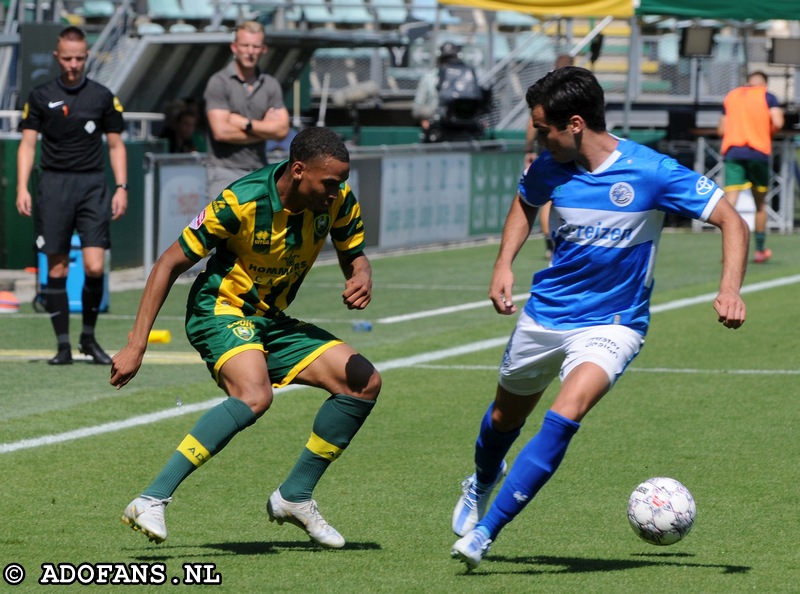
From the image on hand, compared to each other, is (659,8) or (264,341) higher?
(659,8)

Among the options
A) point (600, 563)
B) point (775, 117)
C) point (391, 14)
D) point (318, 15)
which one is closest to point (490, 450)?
point (600, 563)

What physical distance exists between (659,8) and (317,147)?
1581 cm

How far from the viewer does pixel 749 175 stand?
1827 cm

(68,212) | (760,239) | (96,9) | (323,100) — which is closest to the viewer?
(68,212)

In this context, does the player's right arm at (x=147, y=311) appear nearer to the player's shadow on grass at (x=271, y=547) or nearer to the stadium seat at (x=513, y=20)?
the player's shadow on grass at (x=271, y=547)

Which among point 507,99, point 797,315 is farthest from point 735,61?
point 797,315

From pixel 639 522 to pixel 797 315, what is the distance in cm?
788

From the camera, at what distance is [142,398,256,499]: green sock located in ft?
18.4

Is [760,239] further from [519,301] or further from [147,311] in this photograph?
[147,311]

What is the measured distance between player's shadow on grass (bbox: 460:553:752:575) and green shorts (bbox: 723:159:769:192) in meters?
12.9

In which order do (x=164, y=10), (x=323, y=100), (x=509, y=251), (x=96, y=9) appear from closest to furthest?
1. (x=509, y=251)
2. (x=164, y=10)
3. (x=96, y=9)
4. (x=323, y=100)

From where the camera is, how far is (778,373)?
10.3 metres

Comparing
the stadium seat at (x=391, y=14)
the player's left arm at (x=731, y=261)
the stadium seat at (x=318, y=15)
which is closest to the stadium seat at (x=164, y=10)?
the stadium seat at (x=318, y=15)

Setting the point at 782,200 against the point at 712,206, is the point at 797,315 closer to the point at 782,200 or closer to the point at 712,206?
the point at 712,206
